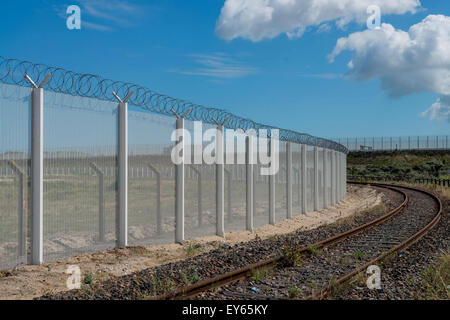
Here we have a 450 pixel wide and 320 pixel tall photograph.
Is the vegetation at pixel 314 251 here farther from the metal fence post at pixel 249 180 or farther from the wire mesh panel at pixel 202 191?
the metal fence post at pixel 249 180

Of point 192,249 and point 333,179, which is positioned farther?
point 333,179

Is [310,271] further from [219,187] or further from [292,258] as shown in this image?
[219,187]

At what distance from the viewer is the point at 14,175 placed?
27.6ft

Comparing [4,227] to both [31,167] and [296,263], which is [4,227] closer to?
[31,167]

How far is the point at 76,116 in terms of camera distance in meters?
9.53

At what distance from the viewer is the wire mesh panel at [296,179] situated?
19.3 meters

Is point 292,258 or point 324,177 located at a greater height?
point 324,177

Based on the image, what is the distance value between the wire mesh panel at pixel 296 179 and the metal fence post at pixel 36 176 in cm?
1216

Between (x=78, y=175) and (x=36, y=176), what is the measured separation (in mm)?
1055

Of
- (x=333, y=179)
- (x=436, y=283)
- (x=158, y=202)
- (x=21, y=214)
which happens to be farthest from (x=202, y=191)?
(x=333, y=179)

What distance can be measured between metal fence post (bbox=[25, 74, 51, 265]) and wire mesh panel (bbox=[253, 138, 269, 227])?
8.00 m

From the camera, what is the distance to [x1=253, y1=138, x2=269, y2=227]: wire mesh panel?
15.6m

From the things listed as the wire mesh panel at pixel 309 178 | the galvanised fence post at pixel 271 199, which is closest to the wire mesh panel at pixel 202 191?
the galvanised fence post at pixel 271 199

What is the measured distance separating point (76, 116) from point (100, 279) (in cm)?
344
